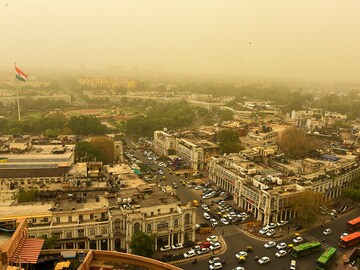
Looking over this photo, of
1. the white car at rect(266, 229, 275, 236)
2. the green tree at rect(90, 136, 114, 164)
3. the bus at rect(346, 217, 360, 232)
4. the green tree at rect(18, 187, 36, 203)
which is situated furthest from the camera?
the green tree at rect(90, 136, 114, 164)

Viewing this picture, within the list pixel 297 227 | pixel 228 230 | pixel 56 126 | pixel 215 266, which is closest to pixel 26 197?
pixel 215 266

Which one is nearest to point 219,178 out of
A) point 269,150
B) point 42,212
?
point 269,150

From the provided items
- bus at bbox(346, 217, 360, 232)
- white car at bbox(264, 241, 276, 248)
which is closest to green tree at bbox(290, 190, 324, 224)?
bus at bbox(346, 217, 360, 232)

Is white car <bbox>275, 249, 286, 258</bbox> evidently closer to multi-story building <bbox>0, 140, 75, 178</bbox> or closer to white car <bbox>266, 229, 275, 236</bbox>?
white car <bbox>266, 229, 275, 236</bbox>

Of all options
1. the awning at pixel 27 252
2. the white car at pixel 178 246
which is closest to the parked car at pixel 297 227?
the white car at pixel 178 246

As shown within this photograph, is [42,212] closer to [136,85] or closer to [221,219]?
[221,219]

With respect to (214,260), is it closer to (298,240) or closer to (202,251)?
(202,251)
